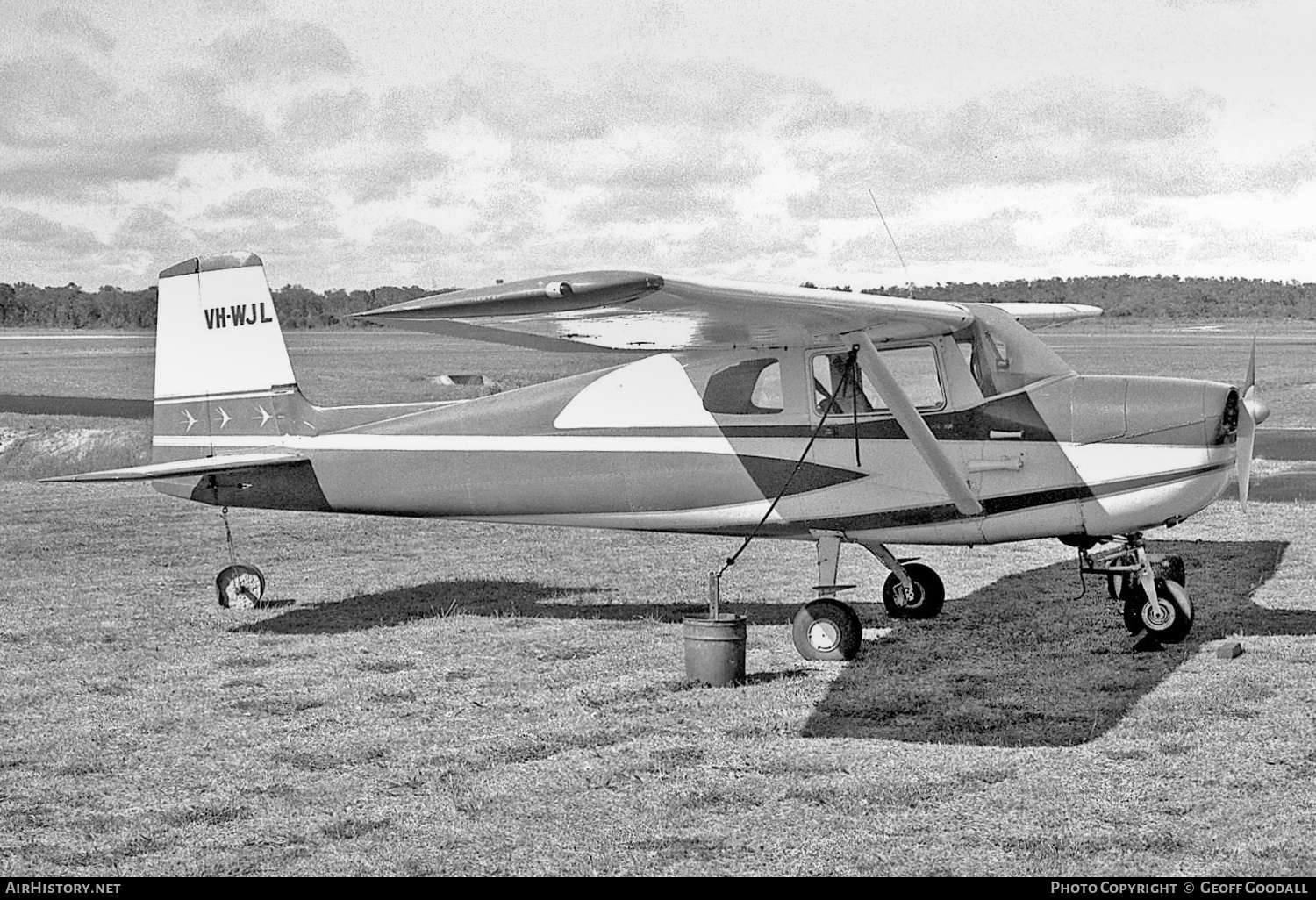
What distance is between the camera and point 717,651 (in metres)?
7.92

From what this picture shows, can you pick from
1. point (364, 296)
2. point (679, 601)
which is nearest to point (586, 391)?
point (679, 601)

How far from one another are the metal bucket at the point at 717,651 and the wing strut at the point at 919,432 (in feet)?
5.37

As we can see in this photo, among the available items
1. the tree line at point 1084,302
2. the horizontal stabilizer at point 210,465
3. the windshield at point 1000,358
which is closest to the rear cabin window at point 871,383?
the windshield at point 1000,358

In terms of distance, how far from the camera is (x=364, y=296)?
101250 millimetres

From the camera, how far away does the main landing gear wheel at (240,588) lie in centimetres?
1084

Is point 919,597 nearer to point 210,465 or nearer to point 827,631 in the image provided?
point 827,631

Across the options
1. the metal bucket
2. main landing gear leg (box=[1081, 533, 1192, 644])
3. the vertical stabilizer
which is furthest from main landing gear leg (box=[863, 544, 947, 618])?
the vertical stabilizer

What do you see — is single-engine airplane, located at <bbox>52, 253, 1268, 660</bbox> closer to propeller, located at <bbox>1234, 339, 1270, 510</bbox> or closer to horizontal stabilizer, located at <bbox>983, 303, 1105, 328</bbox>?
propeller, located at <bbox>1234, 339, 1270, 510</bbox>

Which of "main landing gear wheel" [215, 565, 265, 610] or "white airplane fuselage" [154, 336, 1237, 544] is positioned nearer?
"white airplane fuselage" [154, 336, 1237, 544]

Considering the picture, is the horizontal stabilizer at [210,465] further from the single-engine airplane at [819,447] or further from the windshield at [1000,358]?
the windshield at [1000,358]

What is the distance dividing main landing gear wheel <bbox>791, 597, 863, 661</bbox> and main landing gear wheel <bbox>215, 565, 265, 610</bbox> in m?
4.54

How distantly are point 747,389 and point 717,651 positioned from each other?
7.09 ft

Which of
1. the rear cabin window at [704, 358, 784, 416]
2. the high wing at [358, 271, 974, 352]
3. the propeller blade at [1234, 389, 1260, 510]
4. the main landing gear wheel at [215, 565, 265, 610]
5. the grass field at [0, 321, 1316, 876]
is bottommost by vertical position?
the grass field at [0, 321, 1316, 876]

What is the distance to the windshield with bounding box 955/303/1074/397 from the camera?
895cm
